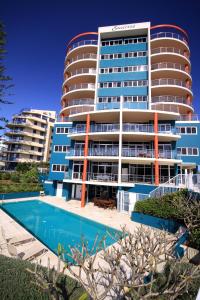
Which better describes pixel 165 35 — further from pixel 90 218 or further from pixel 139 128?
pixel 90 218

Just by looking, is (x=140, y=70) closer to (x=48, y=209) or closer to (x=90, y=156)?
(x=90, y=156)

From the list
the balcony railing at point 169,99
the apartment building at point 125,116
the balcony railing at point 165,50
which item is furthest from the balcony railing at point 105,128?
the balcony railing at point 165,50

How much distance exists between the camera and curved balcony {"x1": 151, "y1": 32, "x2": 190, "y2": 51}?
1256 inches

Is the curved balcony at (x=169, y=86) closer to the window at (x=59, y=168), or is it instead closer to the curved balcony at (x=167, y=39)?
the curved balcony at (x=167, y=39)

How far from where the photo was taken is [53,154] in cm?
3095

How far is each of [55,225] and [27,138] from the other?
4862cm

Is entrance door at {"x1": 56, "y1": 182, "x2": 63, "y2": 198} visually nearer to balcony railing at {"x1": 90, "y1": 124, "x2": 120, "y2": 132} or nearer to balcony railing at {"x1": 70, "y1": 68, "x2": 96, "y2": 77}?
balcony railing at {"x1": 90, "y1": 124, "x2": 120, "y2": 132}

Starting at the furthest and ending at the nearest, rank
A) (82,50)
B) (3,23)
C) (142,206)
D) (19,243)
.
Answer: (82,50) → (3,23) → (142,206) → (19,243)

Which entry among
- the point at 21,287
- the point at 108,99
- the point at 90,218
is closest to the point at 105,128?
the point at 108,99

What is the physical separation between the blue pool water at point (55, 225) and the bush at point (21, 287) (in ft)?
15.3

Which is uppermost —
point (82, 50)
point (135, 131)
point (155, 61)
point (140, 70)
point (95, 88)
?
point (82, 50)

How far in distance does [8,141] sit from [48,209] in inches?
1721

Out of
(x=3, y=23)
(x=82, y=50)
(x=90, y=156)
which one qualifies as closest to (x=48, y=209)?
(x=90, y=156)

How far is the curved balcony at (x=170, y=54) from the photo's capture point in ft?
102
